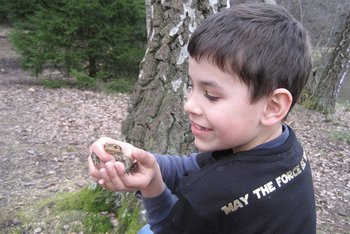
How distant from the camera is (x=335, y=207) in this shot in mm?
4301

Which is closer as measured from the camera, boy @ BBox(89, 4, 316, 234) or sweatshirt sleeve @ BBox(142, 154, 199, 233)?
boy @ BBox(89, 4, 316, 234)

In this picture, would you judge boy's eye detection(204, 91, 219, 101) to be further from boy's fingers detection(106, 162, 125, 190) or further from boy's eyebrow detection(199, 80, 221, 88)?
boy's fingers detection(106, 162, 125, 190)

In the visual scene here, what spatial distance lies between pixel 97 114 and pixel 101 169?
5941 millimetres

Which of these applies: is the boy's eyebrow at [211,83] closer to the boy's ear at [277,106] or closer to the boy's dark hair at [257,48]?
the boy's dark hair at [257,48]

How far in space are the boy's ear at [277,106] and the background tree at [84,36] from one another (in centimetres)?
813

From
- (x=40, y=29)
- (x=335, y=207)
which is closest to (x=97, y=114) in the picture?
(x=40, y=29)

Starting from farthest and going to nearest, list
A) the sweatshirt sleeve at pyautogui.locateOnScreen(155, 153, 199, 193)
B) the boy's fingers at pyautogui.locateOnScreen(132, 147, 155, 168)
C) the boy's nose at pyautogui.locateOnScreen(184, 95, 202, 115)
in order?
the sweatshirt sleeve at pyautogui.locateOnScreen(155, 153, 199, 193)
the boy's fingers at pyautogui.locateOnScreen(132, 147, 155, 168)
the boy's nose at pyautogui.locateOnScreen(184, 95, 202, 115)

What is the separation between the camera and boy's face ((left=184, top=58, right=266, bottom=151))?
1.43m

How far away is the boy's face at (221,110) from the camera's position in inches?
56.3

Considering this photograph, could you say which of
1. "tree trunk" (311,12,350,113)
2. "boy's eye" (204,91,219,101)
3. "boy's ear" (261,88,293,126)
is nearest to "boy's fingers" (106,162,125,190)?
"boy's eye" (204,91,219,101)

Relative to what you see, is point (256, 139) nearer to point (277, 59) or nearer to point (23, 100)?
point (277, 59)

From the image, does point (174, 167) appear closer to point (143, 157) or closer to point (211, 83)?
point (143, 157)

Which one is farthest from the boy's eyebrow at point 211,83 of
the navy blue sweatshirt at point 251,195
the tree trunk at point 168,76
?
the tree trunk at point 168,76

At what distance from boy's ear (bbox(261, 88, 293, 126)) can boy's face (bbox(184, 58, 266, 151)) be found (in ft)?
0.09
